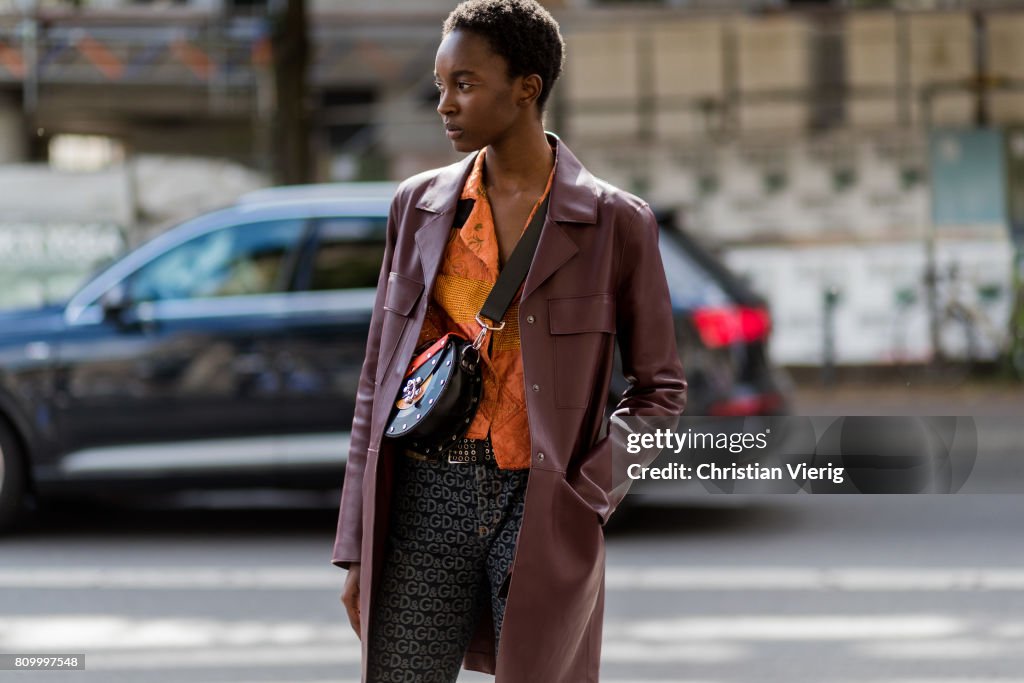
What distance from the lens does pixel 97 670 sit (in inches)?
187

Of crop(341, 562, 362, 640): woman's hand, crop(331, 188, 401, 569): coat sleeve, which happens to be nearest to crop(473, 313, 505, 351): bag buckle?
crop(331, 188, 401, 569): coat sleeve

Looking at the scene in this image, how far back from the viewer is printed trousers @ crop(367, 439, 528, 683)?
240 cm

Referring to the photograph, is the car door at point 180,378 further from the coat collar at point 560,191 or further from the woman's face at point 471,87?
the woman's face at point 471,87

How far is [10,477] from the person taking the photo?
6.92m

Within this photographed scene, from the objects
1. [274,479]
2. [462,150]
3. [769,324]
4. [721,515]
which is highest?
[462,150]

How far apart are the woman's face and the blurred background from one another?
107 inches

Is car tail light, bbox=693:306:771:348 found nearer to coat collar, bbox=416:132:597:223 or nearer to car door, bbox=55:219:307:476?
car door, bbox=55:219:307:476

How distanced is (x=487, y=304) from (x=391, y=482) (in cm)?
35

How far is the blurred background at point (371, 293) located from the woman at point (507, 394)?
233 cm

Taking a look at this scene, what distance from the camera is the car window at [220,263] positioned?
6996 mm

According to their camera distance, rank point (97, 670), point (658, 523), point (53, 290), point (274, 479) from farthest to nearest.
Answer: point (53, 290) → point (658, 523) → point (274, 479) → point (97, 670)

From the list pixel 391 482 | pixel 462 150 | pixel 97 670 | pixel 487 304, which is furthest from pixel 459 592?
pixel 97 670

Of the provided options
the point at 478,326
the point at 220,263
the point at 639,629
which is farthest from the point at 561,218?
the point at 220,263

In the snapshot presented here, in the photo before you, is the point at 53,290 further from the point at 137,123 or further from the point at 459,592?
the point at 459,592
